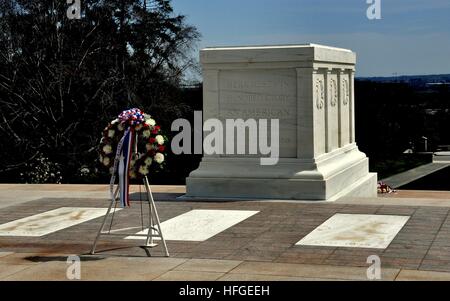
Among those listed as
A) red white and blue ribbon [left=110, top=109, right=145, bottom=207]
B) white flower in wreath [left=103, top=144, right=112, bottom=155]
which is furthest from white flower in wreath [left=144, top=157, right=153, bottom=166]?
white flower in wreath [left=103, top=144, right=112, bottom=155]

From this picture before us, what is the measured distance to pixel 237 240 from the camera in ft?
29.5

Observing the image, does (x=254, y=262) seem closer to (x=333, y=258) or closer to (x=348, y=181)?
(x=333, y=258)

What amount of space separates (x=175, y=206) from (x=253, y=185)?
1.32 metres

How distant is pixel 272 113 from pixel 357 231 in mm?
3419

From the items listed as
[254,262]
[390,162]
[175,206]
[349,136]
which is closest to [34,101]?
[349,136]

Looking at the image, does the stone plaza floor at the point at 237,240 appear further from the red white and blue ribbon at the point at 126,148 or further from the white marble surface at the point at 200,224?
the red white and blue ribbon at the point at 126,148

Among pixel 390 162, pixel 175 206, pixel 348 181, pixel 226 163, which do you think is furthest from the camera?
pixel 390 162

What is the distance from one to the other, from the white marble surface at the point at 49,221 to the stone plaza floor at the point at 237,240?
0.04 ft

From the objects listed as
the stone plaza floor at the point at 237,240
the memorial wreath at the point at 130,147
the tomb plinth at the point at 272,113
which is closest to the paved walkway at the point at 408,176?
the tomb plinth at the point at 272,113

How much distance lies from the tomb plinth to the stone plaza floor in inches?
16.2

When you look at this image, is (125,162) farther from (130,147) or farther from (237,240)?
(237,240)

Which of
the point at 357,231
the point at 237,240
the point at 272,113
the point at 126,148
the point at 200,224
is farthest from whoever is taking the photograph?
the point at 272,113

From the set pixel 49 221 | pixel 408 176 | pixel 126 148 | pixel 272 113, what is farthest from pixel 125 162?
pixel 408 176
